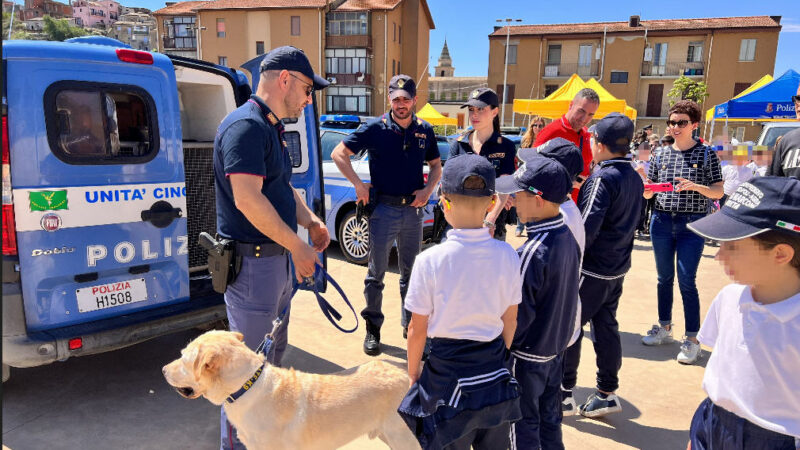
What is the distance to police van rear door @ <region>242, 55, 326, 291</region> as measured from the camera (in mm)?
4391

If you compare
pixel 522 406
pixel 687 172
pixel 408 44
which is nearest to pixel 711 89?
pixel 408 44

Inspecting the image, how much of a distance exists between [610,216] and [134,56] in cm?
317

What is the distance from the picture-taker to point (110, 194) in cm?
Result: 308

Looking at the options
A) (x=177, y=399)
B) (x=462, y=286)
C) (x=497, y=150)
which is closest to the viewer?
(x=462, y=286)

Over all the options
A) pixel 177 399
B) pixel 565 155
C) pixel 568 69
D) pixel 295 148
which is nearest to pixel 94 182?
pixel 177 399

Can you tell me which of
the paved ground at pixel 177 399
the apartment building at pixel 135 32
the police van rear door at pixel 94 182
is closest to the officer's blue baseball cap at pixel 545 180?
the paved ground at pixel 177 399

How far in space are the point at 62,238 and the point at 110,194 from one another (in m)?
0.36

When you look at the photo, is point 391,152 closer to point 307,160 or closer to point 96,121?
point 307,160

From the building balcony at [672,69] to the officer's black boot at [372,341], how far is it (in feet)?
148

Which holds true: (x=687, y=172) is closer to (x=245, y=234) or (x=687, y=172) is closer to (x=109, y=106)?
(x=245, y=234)

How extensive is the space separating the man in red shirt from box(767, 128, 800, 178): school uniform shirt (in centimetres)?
138

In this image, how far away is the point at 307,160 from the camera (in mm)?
4570

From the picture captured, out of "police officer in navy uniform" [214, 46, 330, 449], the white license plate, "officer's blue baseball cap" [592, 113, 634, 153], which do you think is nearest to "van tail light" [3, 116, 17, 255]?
the white license plate

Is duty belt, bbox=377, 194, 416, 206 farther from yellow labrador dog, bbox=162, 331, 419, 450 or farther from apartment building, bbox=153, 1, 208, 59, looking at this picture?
apartment building, bbox=153, 1, 208, 59
